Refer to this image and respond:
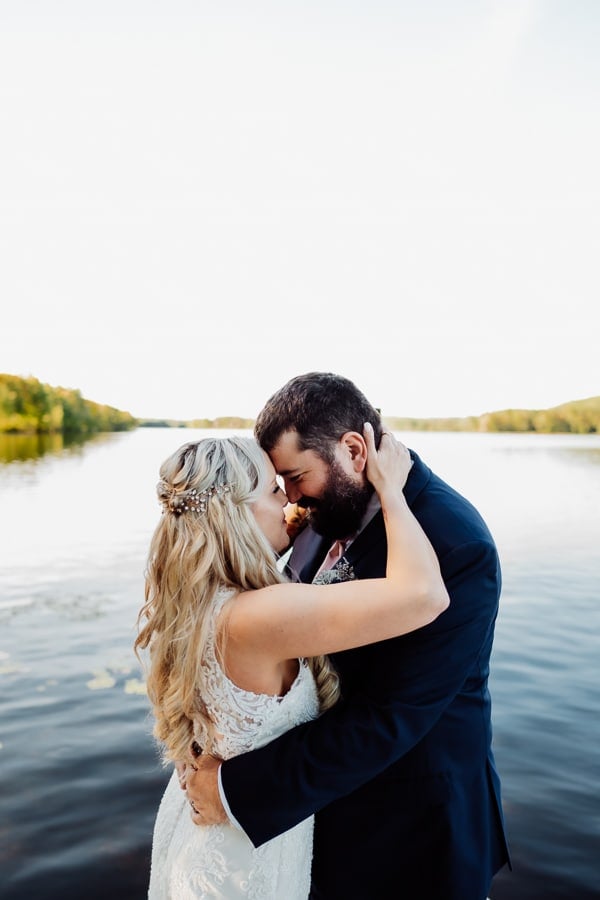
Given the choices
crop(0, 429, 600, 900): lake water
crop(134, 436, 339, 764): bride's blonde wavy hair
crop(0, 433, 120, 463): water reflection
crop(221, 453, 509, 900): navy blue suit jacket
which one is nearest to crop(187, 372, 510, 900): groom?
crop(221, 453, 509, 900): navy blue suit jacket

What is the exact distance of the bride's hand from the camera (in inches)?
99.7

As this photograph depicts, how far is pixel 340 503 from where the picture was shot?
268 centimetres

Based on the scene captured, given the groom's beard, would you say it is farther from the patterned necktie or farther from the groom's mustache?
the patterned necktie

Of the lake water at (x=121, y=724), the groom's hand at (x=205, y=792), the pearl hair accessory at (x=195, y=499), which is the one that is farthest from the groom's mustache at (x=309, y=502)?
the lake water at (x=121, y=724)

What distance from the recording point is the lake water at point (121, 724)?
5.22 m

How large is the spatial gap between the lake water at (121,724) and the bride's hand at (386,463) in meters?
3.69

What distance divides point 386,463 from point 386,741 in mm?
860

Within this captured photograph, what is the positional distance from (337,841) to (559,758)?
5050 millimetres

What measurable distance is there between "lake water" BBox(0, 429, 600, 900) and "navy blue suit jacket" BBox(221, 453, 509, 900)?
9.83 feet

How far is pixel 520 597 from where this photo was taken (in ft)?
43.4

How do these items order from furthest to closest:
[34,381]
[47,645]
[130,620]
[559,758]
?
[34,381] < [130,620] < [47,645] < [559,758]

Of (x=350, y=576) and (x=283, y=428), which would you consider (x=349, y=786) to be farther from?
(x=283, y=428)

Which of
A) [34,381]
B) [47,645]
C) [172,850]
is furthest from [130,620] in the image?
[34,381]

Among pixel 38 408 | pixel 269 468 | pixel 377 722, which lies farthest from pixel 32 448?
pixel 377 722
